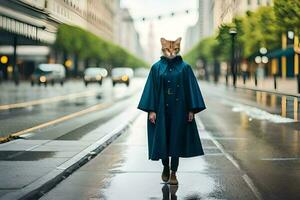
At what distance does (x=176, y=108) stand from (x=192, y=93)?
29 centimetres

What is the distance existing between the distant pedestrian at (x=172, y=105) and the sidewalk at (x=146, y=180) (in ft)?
1.46

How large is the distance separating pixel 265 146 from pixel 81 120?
762 cm

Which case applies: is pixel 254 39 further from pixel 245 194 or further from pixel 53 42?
pixel 245 194

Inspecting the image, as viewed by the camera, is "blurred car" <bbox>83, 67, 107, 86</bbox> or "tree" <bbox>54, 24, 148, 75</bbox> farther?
"tree" <bbox>54, 24, 148, 75</bbox>

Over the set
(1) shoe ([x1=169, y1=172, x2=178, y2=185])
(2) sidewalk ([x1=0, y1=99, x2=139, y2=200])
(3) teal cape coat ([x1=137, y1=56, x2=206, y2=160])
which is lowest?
(1) shoe ([x1=169, y1=172, x2=178, y2=185])

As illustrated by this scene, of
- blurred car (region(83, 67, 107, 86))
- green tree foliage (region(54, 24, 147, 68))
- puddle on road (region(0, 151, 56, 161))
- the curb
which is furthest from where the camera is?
green tree foliage (region(54, 24, 147, 68))

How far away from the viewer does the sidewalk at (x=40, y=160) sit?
675 centimetres

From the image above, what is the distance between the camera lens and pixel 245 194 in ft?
22.2

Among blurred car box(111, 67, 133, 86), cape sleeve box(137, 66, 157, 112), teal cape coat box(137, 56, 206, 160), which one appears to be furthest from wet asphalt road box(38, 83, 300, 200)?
blurred car box(111, 67, 133, 86)

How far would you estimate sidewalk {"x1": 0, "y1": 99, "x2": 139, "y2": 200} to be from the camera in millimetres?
6754

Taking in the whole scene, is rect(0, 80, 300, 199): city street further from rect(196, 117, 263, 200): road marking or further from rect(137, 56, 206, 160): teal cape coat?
rect(137, 56, 206, 160): teal cape coat

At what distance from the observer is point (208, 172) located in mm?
8328

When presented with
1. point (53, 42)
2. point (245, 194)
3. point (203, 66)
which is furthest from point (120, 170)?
point (203, 66)

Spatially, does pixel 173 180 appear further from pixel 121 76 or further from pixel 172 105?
pixel 121 76
